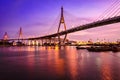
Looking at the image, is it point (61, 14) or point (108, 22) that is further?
point (61, 14)

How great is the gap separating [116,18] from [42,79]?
18199mm

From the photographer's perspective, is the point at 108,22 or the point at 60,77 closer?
the point at 60,77

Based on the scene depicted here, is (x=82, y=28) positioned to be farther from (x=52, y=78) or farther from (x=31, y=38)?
(x=31, y=38)

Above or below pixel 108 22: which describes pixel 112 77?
below

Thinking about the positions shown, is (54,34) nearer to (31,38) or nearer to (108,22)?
(31,38)

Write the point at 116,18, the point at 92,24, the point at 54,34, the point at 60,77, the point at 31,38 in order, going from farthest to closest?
the point at 31,38 → the point at 54,34 → the point at 92,24 → the point at 116,18 → the point at 60,77

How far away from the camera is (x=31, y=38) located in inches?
2899

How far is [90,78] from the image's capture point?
11609 mm

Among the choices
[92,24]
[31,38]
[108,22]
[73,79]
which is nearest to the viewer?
[73,79]

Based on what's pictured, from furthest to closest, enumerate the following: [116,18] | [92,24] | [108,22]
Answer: [92,24]
[108,22]
[116,18]

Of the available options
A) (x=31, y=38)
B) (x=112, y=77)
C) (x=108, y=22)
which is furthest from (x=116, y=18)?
(x=31, y=38)

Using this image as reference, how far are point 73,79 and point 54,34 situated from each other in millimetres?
44841

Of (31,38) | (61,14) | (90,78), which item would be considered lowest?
(90,78)

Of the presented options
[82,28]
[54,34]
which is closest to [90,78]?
[82,28]
